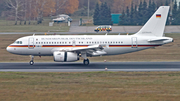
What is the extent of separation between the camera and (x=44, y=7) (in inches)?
4515

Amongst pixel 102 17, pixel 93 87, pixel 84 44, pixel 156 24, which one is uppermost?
pixel 102 17

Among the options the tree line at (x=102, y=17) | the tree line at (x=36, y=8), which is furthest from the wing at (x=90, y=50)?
the tree line at (x=36, y=8)

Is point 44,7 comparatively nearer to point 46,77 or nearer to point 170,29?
point 170,29

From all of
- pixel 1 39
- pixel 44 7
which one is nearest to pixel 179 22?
pixel 44 7

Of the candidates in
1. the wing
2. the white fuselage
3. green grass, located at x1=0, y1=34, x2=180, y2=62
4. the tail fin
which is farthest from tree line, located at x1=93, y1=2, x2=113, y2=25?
the wing

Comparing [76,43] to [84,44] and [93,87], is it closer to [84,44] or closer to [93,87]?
[84,44]

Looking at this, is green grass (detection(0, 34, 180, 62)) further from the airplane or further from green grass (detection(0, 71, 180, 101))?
green grass (detection(0, 71, 180, 101))

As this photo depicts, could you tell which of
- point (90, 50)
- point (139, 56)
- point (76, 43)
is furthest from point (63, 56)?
point (139, 56)

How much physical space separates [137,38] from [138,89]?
16120 millimetres

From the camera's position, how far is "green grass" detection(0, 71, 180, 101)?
1766 centimetres

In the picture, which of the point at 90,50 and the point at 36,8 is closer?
the point at 90,50

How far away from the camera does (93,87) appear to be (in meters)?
20.7

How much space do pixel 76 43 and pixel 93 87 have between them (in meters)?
14.7

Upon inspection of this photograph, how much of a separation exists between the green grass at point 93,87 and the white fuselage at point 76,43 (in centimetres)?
837
